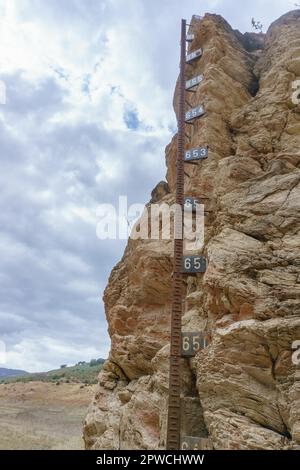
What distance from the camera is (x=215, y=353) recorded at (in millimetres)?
9086

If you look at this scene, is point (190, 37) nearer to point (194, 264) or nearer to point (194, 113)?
point (194, 113)

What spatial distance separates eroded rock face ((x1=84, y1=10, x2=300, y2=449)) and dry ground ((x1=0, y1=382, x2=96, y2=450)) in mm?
12842

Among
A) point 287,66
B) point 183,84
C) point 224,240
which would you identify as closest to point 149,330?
point 224,240

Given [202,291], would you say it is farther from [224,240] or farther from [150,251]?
[150,251]

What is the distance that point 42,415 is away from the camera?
143 feet

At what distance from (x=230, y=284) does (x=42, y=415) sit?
3973 cm

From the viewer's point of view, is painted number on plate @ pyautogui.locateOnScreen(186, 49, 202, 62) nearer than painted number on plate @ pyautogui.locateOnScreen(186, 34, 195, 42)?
Yes

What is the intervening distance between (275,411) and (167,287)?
20.8ft

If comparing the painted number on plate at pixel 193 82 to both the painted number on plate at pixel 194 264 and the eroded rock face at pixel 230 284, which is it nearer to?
the eroded rock face at pixel 230 284

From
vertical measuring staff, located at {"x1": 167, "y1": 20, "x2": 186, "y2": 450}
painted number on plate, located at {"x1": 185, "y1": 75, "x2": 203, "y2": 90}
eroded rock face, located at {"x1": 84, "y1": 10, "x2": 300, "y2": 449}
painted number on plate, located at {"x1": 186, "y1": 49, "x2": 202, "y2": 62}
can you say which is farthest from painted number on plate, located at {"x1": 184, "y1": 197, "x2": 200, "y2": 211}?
painted number on plate, located at {"x1": 186, "y1": 49, "x2": 202, "y2": 62}

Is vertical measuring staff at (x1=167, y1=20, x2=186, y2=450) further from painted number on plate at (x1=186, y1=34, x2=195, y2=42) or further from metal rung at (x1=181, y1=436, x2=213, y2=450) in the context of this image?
painted number on plate at (x1=186, y1=34, x2=195, y2=42)

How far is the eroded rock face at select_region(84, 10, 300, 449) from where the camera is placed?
27.9ft

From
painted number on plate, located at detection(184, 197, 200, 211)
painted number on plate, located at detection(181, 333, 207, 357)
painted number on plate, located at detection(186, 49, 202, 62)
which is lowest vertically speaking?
painted number on plate, located at detection(181, 333, 207, 357)

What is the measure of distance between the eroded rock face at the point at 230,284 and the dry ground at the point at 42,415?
42.1 feet
